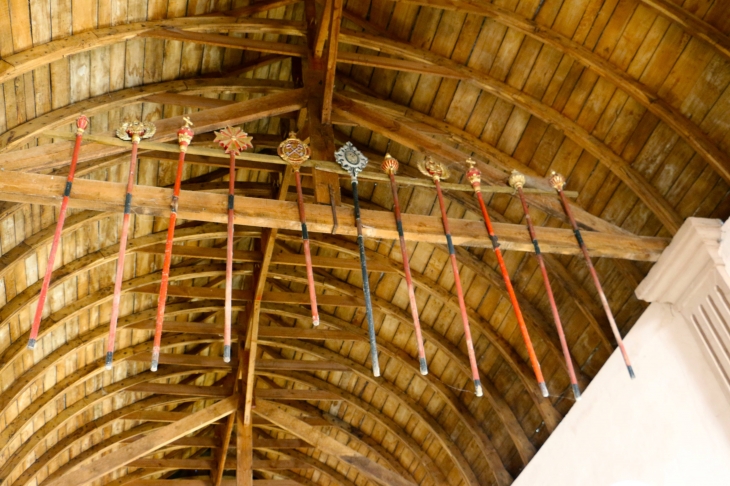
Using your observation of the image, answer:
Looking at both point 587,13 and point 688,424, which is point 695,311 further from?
point 587,13

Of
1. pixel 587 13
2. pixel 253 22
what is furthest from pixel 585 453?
pixel 253 22

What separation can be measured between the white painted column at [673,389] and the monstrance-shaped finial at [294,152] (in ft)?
9.62

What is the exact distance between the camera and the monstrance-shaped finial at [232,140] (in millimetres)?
5555

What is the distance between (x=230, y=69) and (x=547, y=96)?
3.32 m

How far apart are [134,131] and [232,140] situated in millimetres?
689

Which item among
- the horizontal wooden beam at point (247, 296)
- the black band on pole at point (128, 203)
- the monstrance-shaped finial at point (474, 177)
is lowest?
the black band on pole at point (128, 203)

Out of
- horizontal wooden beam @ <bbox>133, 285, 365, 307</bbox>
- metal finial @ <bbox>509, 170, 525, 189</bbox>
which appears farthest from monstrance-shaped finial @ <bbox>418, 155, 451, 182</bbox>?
horizontal wooden beam @ <bbox>133, 285, 365, 307</bbox>

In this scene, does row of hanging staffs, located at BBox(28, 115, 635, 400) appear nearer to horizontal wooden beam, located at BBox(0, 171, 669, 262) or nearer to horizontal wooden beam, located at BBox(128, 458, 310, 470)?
horizontal wooden beam, located at BBox(0, 171, 669, 262)

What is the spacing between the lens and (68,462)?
456 inches

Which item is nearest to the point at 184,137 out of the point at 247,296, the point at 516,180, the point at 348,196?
the point at 516,180

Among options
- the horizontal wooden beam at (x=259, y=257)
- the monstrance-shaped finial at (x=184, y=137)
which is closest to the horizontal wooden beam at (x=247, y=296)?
the horizontal wooden beam at (x=259, y=257)

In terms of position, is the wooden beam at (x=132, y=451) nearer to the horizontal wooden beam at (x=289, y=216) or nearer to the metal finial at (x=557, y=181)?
the horizontal wooden beam at (x=289, y=216)

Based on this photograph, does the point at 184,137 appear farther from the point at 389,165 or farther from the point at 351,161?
the point at 389,165

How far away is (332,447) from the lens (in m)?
9.66
